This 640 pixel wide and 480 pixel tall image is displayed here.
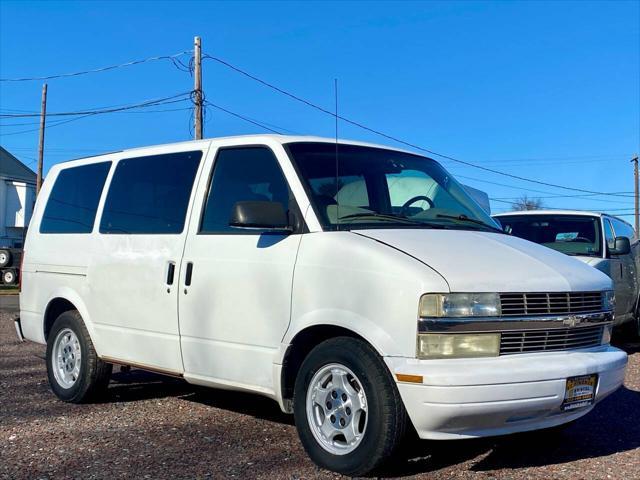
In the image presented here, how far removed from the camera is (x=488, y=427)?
3.92 metres

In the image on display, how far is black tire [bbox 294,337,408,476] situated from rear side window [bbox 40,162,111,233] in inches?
117

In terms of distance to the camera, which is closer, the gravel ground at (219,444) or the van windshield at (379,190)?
the gravel ground at (219,444)

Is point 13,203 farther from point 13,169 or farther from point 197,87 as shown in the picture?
point 197,87

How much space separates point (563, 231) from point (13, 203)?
1457 inches

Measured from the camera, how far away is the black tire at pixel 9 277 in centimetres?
2569

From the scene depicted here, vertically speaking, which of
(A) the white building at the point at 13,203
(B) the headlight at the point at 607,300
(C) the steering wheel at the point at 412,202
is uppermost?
(A) the white building at the point at 13,203

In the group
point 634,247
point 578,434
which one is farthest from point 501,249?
point 634,247

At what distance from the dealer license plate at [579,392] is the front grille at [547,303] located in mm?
390

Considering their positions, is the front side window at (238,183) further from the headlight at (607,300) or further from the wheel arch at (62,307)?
the headlight at (607,300)

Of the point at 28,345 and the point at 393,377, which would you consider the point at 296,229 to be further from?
the point at 28,345

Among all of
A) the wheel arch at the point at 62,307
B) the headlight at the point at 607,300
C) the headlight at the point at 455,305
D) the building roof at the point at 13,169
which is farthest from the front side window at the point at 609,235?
the building roof at the point at 13,169

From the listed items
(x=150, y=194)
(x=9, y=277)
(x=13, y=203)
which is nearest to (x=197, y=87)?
(x=9, y=277)

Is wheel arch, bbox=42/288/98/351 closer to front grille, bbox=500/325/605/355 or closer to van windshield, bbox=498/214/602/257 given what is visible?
front grille, bbox=500/325/605/355

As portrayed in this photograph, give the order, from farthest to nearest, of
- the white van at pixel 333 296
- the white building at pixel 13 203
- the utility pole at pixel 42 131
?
the white building at pixel 13 203
the utility pole at pixel 42 131
the white van at pixel 333 296
